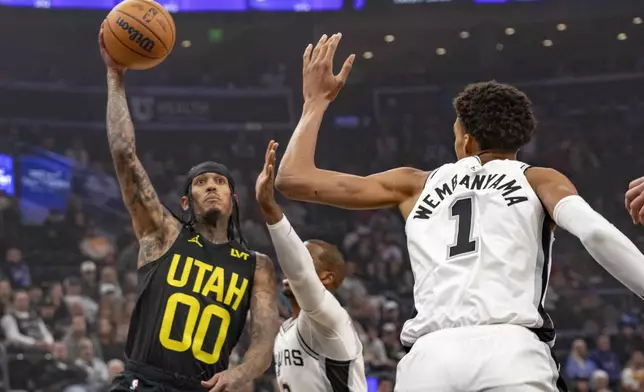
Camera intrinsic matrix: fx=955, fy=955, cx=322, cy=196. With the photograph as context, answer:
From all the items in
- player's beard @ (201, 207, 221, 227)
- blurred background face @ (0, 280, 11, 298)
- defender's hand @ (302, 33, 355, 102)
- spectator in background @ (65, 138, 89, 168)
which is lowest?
blurred background face @ (0, 280, 11, 298)

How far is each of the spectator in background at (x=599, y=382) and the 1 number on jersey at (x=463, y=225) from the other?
941 cm

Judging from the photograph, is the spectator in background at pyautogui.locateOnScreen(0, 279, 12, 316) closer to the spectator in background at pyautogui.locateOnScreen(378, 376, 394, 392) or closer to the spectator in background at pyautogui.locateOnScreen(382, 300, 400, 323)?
the spectator in background at pyautogui.locateOnScreen(378, 376, 394, 392)

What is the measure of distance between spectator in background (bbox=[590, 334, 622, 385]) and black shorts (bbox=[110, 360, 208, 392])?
9130 mm

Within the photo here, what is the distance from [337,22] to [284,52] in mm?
1296

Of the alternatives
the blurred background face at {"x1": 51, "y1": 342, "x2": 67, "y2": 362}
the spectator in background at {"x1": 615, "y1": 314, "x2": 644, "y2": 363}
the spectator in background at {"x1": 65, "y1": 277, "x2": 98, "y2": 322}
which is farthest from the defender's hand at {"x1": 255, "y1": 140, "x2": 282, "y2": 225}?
the spectator in background at {"x1": 615, "y1": 314, "x2": 644, "y2": 363}

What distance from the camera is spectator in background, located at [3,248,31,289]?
534 inches

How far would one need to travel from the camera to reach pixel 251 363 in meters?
4.46

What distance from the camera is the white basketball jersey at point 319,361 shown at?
178 inches

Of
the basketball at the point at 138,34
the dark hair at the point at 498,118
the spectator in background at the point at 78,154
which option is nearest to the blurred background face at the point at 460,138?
the dark hair at the point at 498,118

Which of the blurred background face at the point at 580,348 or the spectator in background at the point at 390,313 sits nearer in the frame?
the blurred background face at the point at 580,348

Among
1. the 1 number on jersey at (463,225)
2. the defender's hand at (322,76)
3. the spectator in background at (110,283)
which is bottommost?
the spectator in background at (110,283)

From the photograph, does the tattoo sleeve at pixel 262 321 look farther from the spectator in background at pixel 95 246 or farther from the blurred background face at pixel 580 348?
the spectator in background at pixel 95 246

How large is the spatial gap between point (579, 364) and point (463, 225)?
9.90 m

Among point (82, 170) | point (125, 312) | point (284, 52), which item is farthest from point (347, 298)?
point (284, 52)
